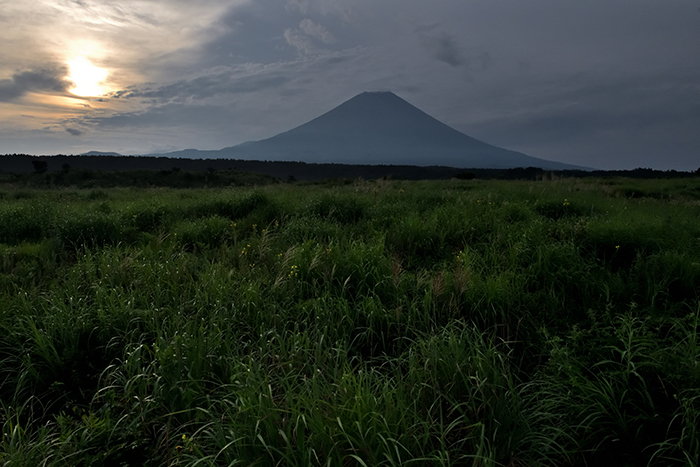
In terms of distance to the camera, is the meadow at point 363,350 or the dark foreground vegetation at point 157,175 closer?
the meadow at point 363,350

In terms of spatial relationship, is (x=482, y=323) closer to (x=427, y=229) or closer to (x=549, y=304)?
(x=549, y=304)

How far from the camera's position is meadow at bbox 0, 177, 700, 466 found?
2010mm

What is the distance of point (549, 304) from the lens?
12.0 feet

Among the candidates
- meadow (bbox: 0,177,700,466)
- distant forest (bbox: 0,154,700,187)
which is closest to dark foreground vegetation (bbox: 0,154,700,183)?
distant forest (bbox: 0,154,700,187)

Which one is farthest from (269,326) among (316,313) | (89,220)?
(89,220)

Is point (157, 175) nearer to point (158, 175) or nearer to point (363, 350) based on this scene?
point (158, 175)

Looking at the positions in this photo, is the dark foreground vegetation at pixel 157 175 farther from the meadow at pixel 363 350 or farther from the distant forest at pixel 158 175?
the meadow at pixel 363 350

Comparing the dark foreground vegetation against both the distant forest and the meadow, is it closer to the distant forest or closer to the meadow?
the distant forest

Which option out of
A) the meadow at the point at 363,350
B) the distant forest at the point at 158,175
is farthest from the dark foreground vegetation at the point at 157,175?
the meadow at the point at 363,350

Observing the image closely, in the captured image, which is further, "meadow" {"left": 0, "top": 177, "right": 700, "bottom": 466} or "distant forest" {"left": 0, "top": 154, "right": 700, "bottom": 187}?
"distant forest" {"left": 0, "top": 154, "right": 700, "bottom": 187}

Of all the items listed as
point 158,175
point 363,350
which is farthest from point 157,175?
point 363,350

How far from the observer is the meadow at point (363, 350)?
2.01m

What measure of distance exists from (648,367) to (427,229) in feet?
11.9

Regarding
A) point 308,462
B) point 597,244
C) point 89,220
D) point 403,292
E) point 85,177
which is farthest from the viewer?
point 85,177
